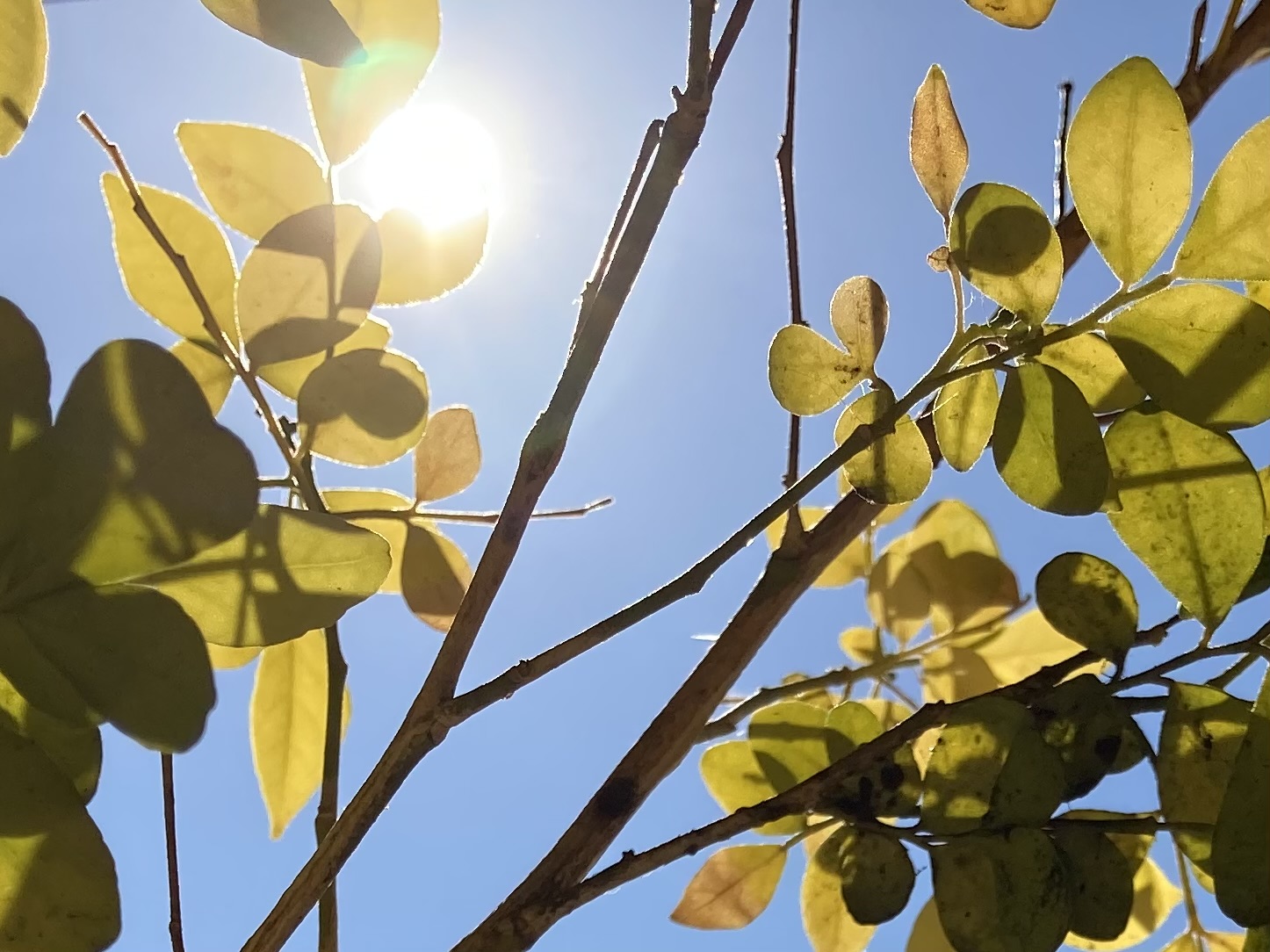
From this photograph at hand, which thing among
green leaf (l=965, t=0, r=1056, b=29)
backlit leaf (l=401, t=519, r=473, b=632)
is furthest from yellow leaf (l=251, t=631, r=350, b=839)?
green leaf (l=965, t=0, r=1056, b=29)

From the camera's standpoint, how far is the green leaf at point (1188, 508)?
0.91ft

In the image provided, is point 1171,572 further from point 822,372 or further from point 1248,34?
point 1248,34

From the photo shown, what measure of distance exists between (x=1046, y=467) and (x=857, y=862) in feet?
0.45

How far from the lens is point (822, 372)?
0.34 meters

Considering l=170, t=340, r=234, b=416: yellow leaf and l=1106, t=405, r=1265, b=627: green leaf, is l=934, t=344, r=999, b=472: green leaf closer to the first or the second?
l=1106, t=405, r=1265, b=627: green leaf

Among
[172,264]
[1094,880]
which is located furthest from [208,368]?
[1094,880]

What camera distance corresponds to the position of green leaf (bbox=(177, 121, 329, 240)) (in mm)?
363

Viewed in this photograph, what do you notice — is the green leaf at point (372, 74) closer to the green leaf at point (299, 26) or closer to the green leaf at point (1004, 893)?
the green leaf at point (299, 26)

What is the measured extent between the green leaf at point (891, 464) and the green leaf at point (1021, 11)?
130 mm

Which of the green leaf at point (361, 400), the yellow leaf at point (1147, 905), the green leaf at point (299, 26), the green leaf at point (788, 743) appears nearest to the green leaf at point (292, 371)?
the green leaf at point (361, 400)

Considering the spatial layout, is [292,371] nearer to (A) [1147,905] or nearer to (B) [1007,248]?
(B) [1007,248]

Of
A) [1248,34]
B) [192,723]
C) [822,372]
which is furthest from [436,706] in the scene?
[1248,34]

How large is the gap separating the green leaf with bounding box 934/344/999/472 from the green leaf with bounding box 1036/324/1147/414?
0.02 metres

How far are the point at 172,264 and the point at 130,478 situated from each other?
148 millimetres
